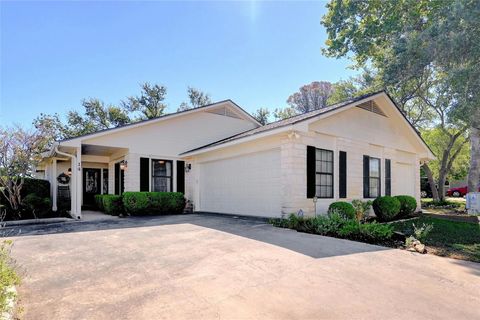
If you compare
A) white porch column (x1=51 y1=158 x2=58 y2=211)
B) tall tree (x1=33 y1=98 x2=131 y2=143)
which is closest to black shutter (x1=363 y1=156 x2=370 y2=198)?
white porch column (x1=51 y1=158 x2=58 y2=211)

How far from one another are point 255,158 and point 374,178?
5.66 metres

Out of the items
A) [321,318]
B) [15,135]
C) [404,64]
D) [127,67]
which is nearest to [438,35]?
[404,64]

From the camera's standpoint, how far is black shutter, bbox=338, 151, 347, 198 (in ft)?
36.5

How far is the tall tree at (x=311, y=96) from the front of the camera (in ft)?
121

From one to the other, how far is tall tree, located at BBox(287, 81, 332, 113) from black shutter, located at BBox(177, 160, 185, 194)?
26.0 m

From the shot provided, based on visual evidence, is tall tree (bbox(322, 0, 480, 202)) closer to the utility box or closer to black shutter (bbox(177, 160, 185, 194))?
the utility box

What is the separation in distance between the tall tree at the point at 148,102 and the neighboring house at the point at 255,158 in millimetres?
12047

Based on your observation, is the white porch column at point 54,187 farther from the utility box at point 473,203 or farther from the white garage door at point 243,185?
the utility box at point 473,203

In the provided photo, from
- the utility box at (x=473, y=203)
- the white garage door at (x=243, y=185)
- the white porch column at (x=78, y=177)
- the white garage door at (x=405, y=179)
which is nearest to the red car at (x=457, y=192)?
the utility box at (x=473, y=203)

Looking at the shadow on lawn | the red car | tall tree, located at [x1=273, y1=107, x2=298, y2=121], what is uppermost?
tall tree, located at [x1=273, y1=107, x2=298, y2=121]

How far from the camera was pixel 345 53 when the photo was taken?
17484mm

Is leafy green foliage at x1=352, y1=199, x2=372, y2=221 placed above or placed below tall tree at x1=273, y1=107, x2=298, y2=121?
below

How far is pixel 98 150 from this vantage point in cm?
1362

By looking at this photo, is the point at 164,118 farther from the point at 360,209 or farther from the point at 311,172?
the point at 360,209
